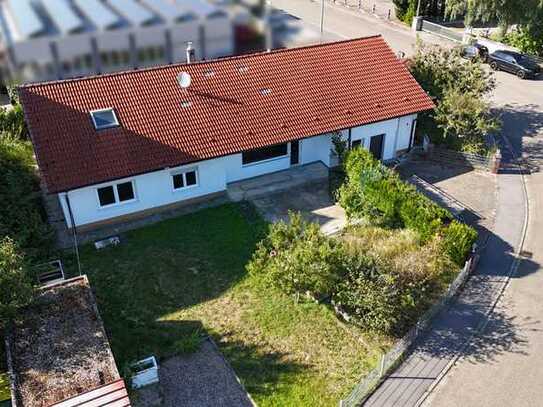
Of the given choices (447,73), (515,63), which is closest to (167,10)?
(447,73)

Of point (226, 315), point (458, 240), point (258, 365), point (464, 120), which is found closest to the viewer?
point (258, 365)

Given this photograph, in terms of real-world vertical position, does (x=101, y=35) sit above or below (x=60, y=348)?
above

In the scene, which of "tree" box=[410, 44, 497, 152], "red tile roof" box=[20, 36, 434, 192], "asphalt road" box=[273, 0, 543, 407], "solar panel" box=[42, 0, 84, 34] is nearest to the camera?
"asphalt road" box=[273, 0, 543, 407]

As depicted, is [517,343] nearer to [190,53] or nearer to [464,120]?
[464,120]

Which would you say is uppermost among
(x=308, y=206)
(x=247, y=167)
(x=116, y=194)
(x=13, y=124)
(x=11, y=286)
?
(x=11, y=286)

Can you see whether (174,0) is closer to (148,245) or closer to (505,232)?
(148,245)

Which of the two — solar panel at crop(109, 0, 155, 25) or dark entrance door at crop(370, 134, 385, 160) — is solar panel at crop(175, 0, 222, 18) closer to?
solar panel at crop(109, 0, 155, 25)

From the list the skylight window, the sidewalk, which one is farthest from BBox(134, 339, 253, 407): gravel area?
the skylight window

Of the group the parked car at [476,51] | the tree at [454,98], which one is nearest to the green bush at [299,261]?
the tree at [454,98]
